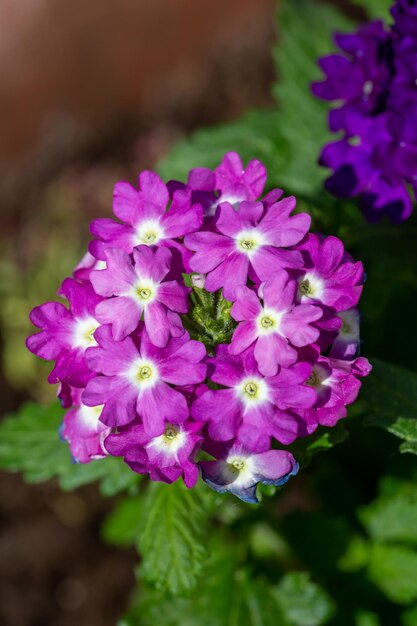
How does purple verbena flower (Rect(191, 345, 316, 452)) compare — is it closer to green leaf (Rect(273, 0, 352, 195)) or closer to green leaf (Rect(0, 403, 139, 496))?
green leaf (Rect(0, 403, 139, 496))

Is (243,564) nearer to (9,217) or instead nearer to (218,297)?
(218,297)

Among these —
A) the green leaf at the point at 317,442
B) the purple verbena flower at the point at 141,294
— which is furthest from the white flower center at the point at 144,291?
the green leaf at the point at 317,442

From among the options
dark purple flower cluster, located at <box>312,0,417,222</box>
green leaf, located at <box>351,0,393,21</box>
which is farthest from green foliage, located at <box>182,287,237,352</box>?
green leaf, located at <box>351,0,393,21</box>

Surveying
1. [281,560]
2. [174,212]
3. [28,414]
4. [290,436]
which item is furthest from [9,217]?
[290,436]

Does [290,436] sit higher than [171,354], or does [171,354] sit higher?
[171,354]

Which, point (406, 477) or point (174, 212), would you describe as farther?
point (406, 477)

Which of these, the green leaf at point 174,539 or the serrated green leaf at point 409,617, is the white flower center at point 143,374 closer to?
the green leaf at point 174,539
